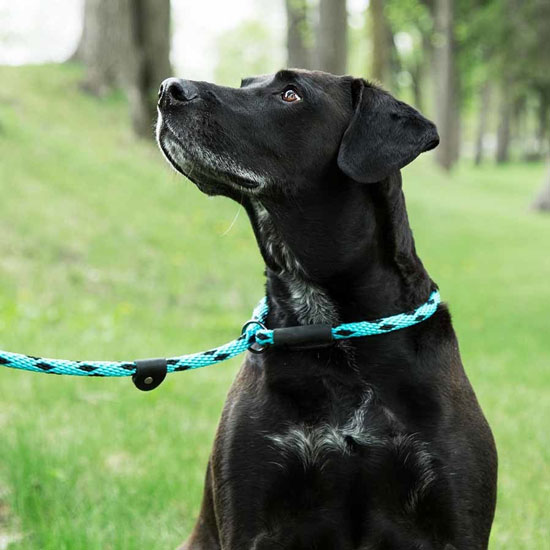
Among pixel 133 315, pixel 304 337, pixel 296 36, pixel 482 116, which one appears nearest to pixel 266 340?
pixel 304 337

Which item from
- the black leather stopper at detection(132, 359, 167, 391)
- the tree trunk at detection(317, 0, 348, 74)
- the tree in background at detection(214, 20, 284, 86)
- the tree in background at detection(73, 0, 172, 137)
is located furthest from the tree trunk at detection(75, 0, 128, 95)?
the tree in background at detection(214, 20, 284, 86)

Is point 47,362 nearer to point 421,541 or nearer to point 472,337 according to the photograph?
point 421,541

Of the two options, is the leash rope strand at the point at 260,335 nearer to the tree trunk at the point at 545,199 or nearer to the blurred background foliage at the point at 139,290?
the blurred background foliage at the point at 139,290

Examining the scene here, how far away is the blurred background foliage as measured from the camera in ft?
14.2

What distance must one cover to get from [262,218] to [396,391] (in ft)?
2.78

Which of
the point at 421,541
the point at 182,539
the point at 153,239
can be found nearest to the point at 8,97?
the point at 153,239

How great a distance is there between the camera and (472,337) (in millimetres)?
9500

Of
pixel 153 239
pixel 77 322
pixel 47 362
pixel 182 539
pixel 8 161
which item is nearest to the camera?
pixel 47 362

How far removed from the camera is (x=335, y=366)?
3.10 metres

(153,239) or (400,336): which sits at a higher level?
(153,239)

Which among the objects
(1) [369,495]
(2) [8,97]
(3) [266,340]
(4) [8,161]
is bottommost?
(1) [369,495]

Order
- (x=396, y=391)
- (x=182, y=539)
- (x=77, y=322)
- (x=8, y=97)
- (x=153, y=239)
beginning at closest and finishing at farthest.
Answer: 1. (x=396, y=391)
2. (x=182, y=539)
3. (x=77, y=322)
4. (x=153, y=239)
5. (x=8, y=97)

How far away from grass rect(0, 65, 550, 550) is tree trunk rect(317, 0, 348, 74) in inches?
140

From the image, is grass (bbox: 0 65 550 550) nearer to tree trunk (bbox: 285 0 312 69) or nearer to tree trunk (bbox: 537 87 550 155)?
tree trunk (bbox: 285 0 312 69)
